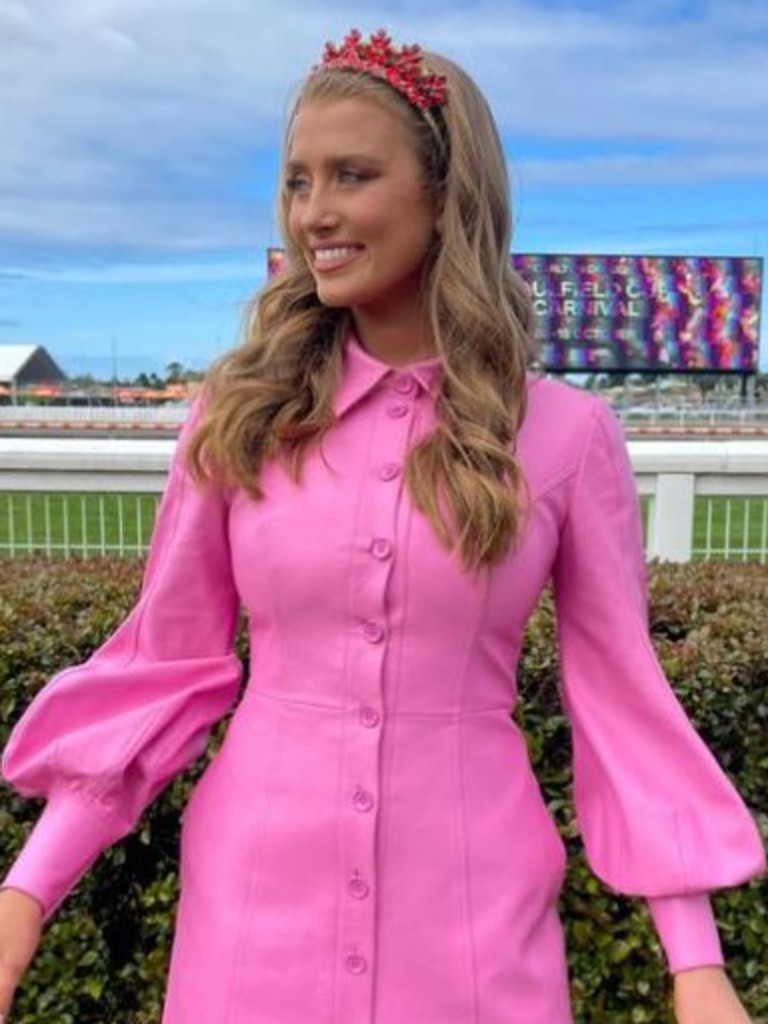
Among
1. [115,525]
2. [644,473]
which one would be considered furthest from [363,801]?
[115,525]

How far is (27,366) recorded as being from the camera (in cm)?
7444

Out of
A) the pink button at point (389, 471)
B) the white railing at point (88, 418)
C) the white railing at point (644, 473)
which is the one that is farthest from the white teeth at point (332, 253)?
the white railing at point (88, 418)

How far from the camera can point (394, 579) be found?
1408 mm

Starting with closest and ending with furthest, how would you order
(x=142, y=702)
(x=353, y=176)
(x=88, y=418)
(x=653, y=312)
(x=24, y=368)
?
(x=353, y=176) → (x=142, y=702) → (x=88, y=418) → (x=653, y=312) → (x=24, y=368)

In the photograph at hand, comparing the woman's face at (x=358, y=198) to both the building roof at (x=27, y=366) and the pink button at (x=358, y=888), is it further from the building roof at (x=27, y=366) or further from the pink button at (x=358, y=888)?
the building roof at (x=27, y=366)

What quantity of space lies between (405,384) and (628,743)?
52 centimetres

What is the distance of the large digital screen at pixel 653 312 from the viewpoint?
1823 inches

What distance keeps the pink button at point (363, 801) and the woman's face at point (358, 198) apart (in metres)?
0.58

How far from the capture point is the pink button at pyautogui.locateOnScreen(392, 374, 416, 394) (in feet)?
5.00

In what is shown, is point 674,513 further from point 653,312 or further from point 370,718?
point 653,312

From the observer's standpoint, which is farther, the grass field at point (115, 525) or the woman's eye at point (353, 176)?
the grass field at point (115, 525)

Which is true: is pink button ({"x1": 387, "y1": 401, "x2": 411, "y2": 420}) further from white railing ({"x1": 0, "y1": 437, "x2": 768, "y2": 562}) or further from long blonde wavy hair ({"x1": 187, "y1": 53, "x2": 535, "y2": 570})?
white railing ({"x1": 0, "y1": 437, "x2": 768, "y2": 562})

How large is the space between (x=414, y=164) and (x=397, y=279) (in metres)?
0.14

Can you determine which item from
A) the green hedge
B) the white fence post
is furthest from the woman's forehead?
the white fence post
